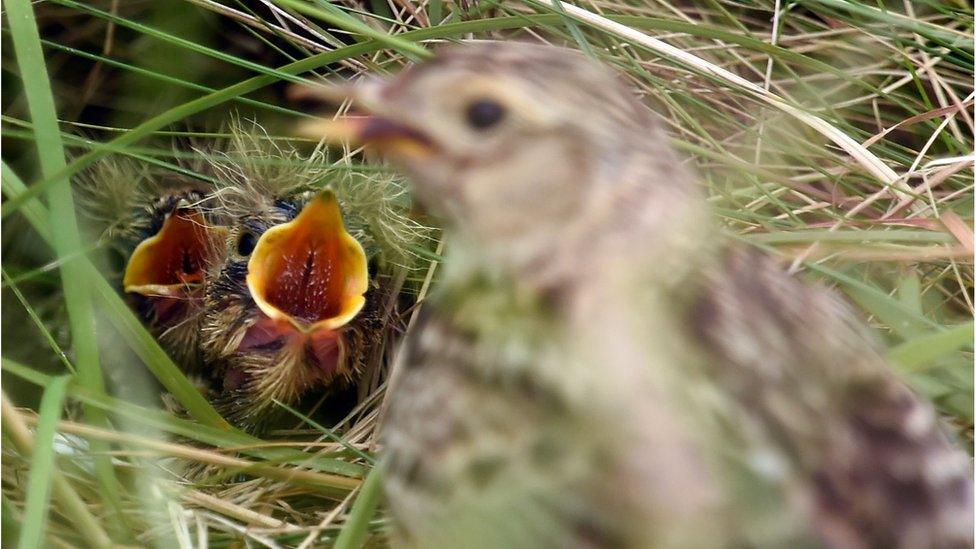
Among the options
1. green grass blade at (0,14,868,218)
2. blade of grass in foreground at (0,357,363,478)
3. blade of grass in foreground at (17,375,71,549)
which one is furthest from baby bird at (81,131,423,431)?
blade of grass in foreground at (17,375,71,549)

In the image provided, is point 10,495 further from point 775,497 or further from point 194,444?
point 775,497

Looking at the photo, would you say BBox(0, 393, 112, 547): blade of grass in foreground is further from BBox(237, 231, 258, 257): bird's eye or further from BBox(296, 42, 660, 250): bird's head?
BBox(237, 231, 258, 257): bird's eye

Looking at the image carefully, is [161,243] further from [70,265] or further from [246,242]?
[70,265]

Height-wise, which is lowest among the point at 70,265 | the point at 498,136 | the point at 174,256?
the point at 174,256

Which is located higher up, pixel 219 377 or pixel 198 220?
pixel 198 220

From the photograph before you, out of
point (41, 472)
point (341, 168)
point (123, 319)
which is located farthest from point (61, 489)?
point (341, 168)

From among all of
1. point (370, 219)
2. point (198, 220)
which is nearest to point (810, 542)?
point (370, 219)

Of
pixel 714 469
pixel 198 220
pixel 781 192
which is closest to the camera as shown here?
pixel 714 469
